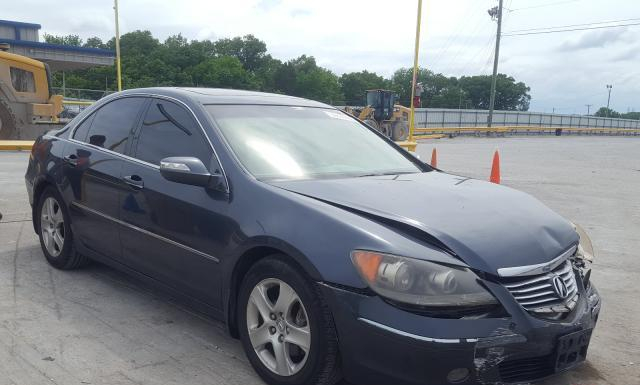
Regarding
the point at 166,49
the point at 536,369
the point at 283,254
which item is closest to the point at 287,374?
the point at 283,254

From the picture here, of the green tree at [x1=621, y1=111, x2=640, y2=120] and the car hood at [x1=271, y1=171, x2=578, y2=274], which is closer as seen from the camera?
the car hood at [x1=271, y1=171, x2=578, y2=274]

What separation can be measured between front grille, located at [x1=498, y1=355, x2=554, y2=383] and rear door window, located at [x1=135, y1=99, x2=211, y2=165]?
205 cm

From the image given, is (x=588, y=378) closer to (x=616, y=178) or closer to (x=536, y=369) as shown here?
(x=536, y=369)

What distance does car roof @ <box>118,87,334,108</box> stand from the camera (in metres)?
4.07

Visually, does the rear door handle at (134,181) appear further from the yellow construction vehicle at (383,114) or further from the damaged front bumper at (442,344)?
the yellow construction vehicle at (383,114)

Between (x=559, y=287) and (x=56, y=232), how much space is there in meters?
4.08

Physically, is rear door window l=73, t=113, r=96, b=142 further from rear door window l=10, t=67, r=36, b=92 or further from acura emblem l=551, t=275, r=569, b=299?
rear door window l=10, t=67, r=36, b=92

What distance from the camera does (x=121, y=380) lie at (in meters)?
3.16

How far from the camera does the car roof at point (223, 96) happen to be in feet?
13.3

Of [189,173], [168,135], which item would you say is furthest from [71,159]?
[189,173]

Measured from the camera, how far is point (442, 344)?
2516 mm

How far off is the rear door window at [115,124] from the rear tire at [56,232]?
671 mm

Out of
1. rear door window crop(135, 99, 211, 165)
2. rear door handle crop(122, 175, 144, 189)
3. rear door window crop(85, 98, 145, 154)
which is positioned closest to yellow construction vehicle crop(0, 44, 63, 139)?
rear door window crop(85, 98, 145, 154)

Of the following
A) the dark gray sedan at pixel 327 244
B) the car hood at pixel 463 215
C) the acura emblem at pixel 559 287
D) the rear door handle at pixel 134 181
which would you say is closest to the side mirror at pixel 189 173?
the dark gray sedan at pixel 327 244
